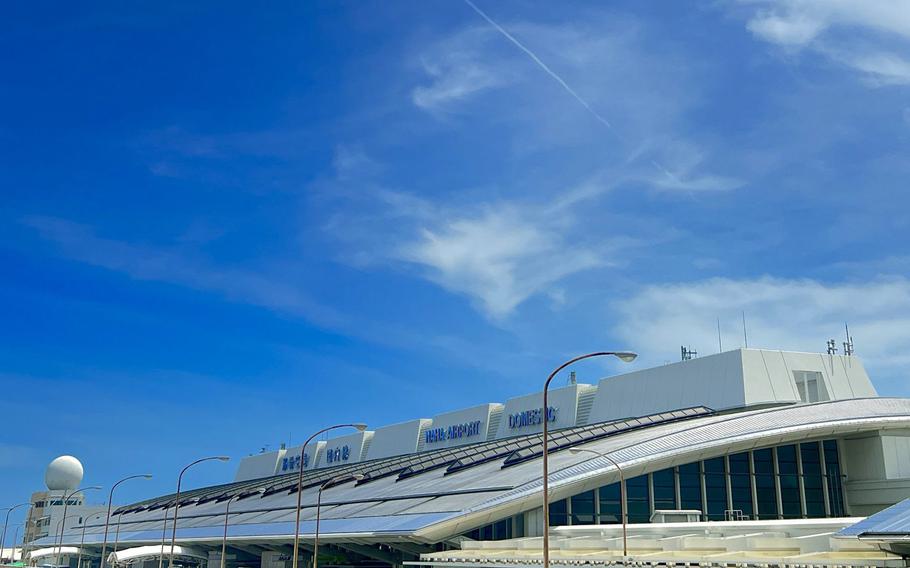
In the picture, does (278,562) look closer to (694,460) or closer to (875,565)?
(694,460)

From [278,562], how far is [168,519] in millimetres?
29688

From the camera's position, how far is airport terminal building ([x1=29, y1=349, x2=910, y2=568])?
5122 cm

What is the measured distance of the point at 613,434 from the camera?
70.1 metres

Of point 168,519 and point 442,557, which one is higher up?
point 168,519

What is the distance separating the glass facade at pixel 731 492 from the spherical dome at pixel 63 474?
116m

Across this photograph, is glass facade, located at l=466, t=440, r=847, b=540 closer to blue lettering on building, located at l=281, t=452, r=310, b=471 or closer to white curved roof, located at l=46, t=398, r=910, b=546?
white curved roof, located at l=46, t=398, r=910, b=546

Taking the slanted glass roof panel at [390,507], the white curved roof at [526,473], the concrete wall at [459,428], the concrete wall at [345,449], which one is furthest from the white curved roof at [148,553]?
the concrete wall at [345,449]

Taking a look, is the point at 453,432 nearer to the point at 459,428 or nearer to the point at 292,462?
the point at 459,428

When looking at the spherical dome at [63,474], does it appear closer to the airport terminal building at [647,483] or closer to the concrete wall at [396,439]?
the concrete wall at [396,439]

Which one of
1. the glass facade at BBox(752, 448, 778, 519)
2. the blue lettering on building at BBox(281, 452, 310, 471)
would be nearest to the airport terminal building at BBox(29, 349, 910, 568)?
the glass facade at BBox(752, 448, 778, 519)

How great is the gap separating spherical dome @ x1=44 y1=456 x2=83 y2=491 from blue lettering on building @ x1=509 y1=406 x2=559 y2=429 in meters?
91.7

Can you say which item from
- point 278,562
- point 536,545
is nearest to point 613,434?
point 536,545

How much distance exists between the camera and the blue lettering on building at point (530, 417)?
91688 millimetres

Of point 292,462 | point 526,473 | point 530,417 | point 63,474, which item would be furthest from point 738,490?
point 63,474
